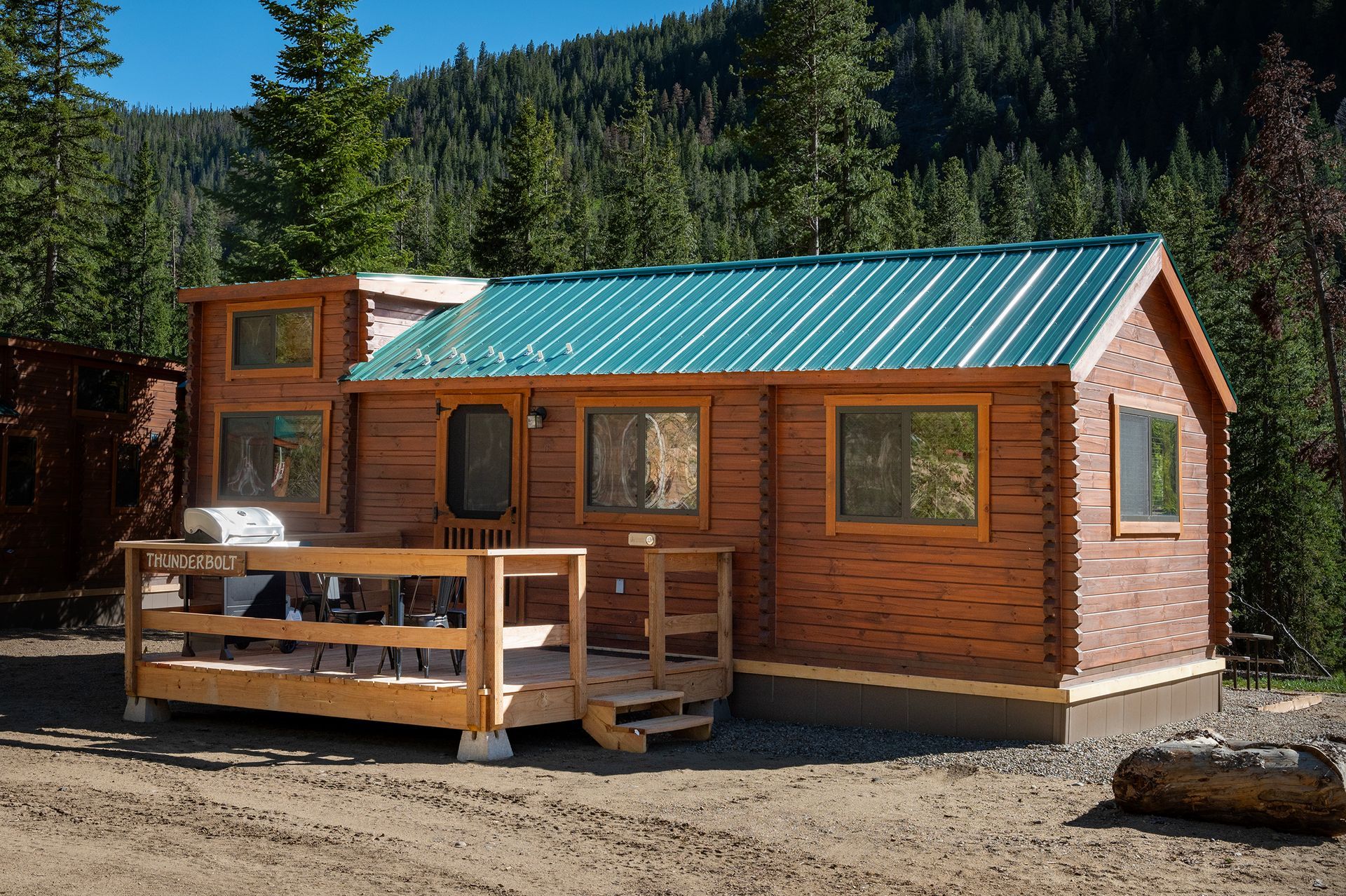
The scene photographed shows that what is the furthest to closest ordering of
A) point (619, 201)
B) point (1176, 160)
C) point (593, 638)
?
point (1176, 160)
point (619, 201)
point (593, 638)

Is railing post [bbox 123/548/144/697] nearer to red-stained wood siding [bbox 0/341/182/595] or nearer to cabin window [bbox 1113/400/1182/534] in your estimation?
red-stained wood siding [bbox 0/341/182/595]

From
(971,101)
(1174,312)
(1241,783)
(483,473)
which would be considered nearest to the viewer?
(1241,783)

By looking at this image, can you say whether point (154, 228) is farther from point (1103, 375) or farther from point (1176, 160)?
point (1176, 160)

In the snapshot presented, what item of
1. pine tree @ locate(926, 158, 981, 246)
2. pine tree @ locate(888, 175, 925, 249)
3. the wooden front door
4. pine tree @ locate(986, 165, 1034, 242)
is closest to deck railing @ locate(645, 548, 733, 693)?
the wooden front door

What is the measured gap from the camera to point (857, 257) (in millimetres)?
13406

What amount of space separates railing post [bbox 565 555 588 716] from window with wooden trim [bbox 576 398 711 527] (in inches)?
80.2

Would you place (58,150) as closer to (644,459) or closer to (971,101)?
(644,459)

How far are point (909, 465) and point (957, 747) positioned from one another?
233 cm

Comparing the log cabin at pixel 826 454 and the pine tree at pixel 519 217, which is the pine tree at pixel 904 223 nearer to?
the pine tree at pixel 519 217

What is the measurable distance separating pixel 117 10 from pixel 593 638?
25.5 metres

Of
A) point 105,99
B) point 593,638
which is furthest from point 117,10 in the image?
point 593,638

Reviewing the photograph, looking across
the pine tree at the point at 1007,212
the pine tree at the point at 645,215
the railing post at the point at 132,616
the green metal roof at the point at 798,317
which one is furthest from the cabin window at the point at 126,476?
the pine tree at the point at 1007,212

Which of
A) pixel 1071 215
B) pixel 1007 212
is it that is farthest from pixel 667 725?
pixel 1007 212

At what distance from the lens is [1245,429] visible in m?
34.6
